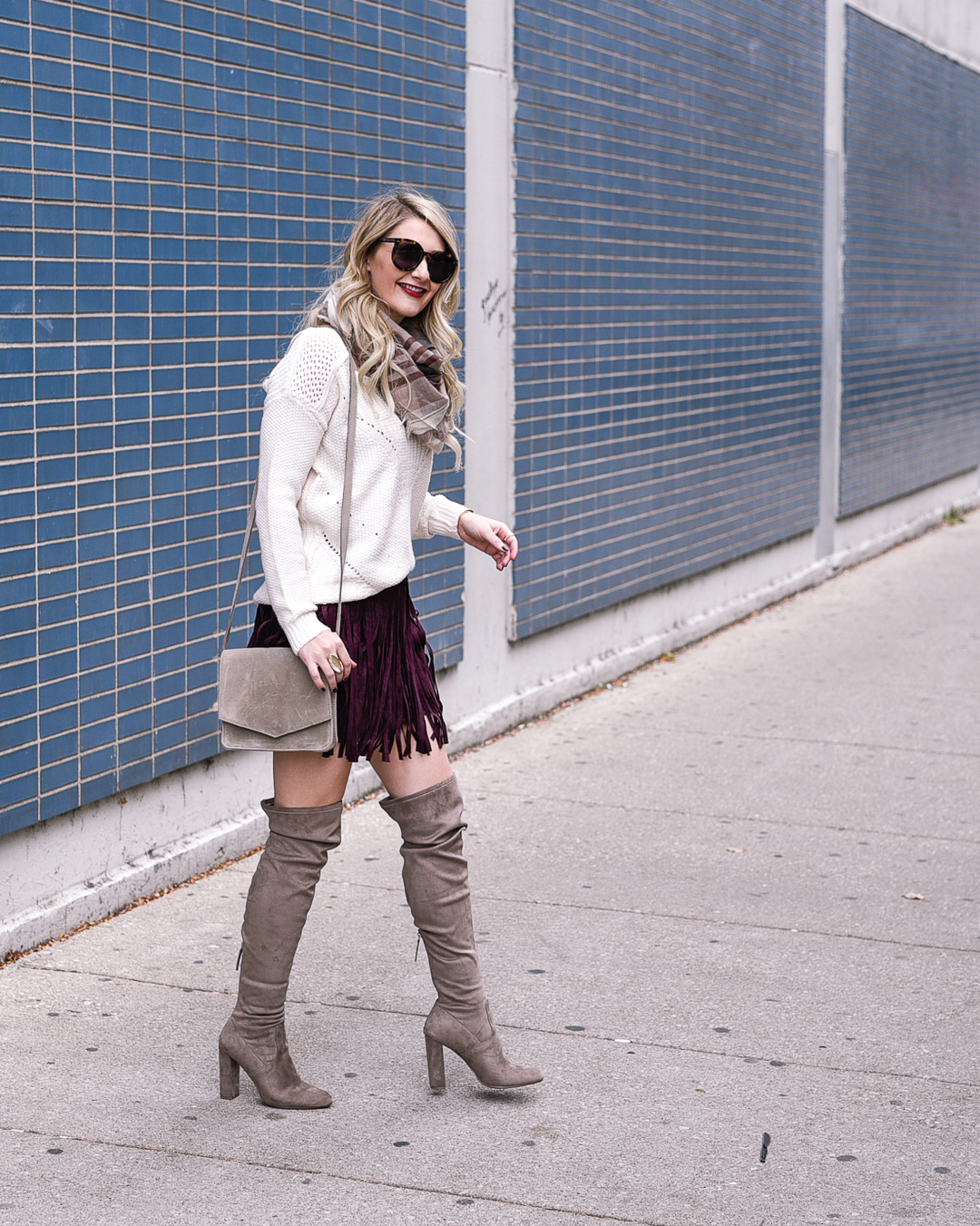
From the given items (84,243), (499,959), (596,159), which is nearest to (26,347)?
(84,243)

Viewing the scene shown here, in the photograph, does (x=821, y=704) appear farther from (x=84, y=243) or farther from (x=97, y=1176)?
(x=97, y=1176)

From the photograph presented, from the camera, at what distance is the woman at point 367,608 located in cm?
349

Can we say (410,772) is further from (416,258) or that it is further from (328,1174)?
(416,258)

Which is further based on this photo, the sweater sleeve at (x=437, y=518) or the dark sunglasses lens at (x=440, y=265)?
the sweater sleeve at (x=437, y=518)

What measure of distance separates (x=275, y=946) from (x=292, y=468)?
1.01 m

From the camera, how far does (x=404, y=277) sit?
363 cm

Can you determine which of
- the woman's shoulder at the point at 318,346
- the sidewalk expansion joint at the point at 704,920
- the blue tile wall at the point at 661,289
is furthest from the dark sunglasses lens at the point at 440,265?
the blue tile wall at the point at 661,289

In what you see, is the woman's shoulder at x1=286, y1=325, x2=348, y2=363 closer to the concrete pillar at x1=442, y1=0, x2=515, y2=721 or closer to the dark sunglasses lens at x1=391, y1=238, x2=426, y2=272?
the dark sunglasses lens at x1=391, y1=238, x2=426, y2=272

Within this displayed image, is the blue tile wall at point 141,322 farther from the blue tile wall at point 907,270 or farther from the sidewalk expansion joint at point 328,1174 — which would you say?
the blue tile wall at point 907,270

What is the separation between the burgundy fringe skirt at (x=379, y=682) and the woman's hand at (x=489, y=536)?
0.22 meters

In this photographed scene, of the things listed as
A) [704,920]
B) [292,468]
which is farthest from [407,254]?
[704,920]

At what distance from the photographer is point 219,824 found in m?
5.60

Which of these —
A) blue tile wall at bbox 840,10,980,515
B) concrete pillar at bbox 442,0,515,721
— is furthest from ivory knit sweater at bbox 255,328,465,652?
blue tile wall at bbox 840,10,980,515

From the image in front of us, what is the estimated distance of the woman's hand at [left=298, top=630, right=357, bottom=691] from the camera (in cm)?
345
